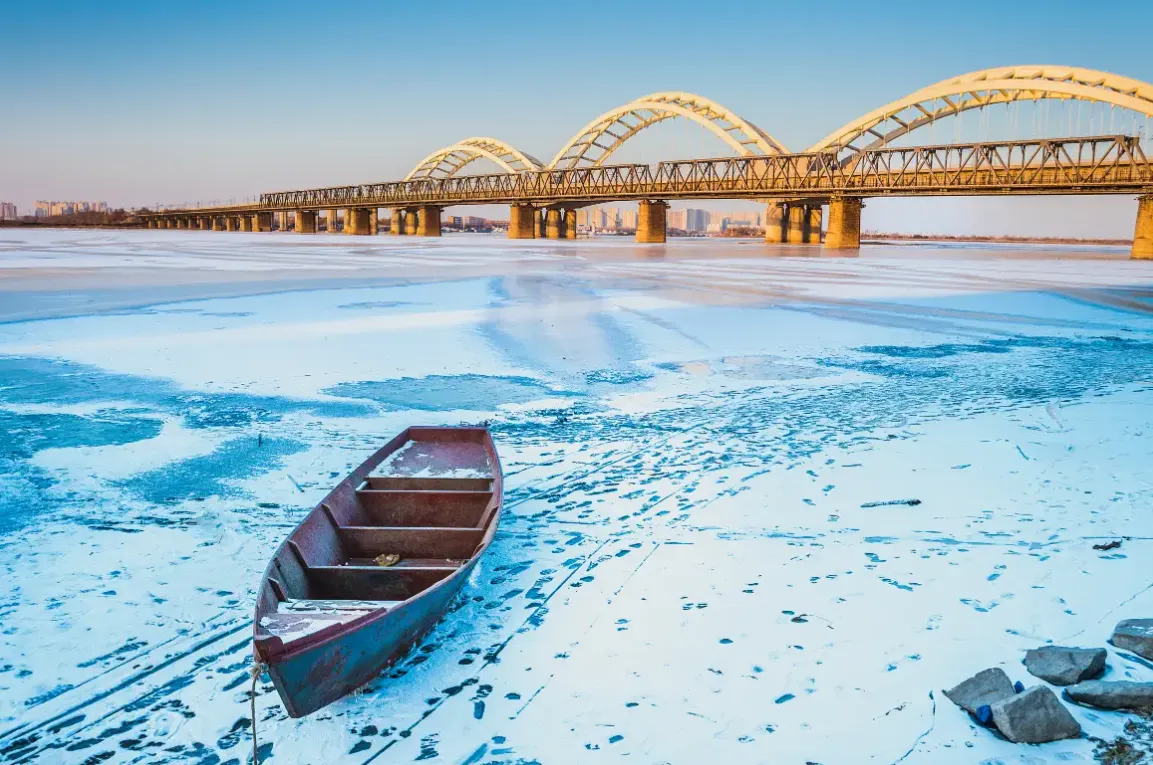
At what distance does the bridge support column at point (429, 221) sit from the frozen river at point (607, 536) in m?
101

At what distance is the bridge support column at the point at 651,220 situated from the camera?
79812 millimetres

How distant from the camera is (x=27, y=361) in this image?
12164mm

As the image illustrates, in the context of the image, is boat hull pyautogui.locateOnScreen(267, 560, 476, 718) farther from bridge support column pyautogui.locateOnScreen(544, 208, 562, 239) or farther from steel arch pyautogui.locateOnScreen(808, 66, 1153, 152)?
bridge support column pyautogui.locateOnScreen(544, 208, 562, 239)

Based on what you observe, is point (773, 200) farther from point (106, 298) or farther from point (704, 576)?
point (704, 576)

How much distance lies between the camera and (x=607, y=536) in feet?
19.8

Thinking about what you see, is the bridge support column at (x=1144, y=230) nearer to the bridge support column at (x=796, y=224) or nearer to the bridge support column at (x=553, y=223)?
the bridge support column at (x=796, y=224)

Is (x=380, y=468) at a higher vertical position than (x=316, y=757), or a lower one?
higher

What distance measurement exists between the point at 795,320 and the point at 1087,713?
1474 centimetres

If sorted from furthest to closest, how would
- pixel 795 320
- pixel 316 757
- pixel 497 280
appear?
pixel 497 280, pixel 795 320, pixel 316 757

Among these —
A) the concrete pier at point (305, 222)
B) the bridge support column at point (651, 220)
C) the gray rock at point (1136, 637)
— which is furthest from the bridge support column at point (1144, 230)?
the concrete pier at point (305, 222)

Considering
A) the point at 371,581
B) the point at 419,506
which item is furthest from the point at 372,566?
the point at 419,506

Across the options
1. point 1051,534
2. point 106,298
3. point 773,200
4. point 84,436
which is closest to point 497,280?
point 106,298

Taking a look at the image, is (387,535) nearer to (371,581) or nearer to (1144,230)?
(371,581)

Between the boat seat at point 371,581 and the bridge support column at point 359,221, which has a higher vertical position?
the bridge support column at point 359,221
